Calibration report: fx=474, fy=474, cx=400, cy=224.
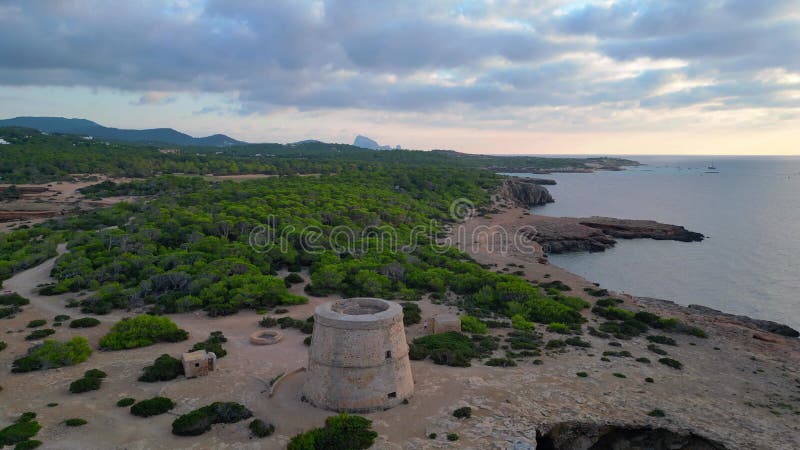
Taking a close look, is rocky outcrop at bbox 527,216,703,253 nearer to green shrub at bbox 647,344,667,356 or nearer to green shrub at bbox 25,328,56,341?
green shrub at bbox 647,344,667,356

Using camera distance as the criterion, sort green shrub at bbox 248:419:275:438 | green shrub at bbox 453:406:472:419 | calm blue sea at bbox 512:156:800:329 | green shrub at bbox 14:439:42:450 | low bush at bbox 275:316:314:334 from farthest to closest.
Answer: calm blue sea at bbox 512:156:800:329
low bush at bbox 275:316:314:334
green shrub at bbox 453:406:472:419
green shrub at bbox 248:419:275:438
green shrub at bbox 14:439:42:450

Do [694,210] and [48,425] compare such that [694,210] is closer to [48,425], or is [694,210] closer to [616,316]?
[616,316]

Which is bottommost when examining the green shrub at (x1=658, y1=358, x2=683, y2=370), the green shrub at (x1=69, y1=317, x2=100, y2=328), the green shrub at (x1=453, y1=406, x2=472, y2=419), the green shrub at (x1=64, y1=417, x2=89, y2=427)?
the green shrub at (x1=658, y1=358, x2=683, y2=370)

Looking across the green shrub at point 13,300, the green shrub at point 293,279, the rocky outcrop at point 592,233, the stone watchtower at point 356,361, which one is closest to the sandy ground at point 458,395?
the stone watchtower at point 356,361

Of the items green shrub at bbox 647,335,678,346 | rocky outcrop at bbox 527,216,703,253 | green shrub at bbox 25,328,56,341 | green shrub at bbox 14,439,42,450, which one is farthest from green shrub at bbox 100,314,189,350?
rocky outcrop at bbox 527,216,703,253

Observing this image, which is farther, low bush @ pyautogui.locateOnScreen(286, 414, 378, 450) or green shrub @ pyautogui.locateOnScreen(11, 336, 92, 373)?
green shrub @ pyautogui.locateOnScreen(11, 336, 92, 373)

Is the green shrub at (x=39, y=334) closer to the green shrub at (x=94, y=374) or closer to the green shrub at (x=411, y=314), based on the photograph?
the green shrub at (x=94, y=374)

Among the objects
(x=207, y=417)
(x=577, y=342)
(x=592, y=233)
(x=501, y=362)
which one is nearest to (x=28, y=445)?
(x=207, y=417)
